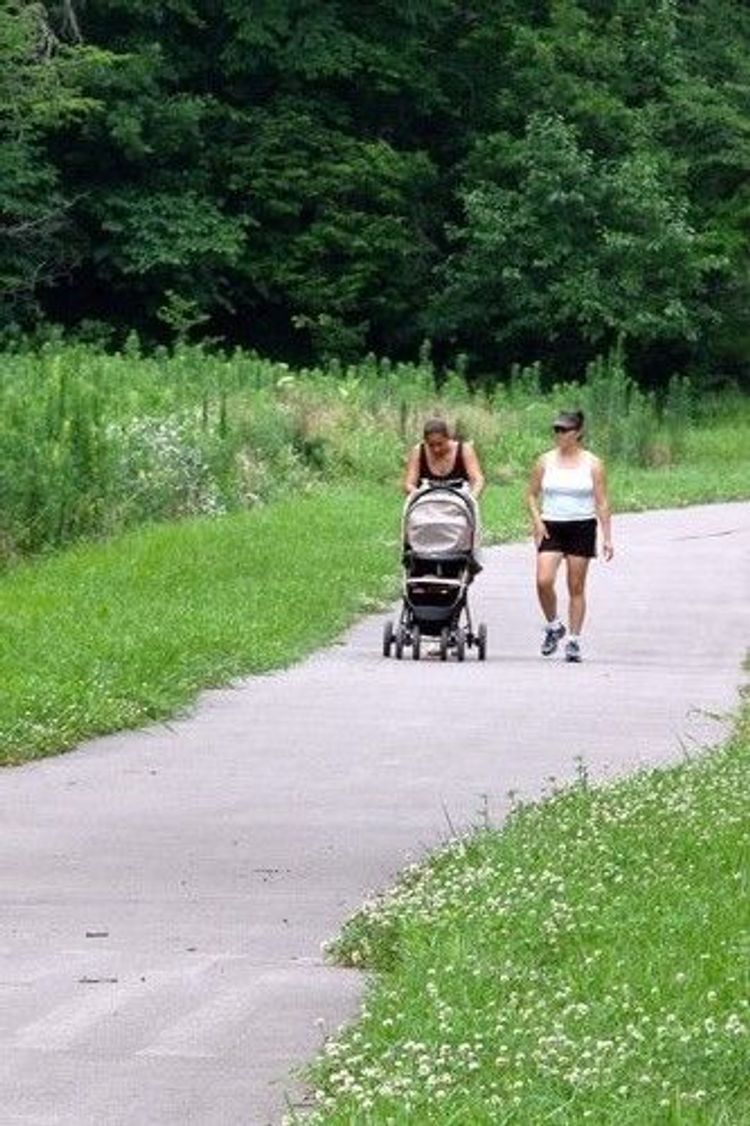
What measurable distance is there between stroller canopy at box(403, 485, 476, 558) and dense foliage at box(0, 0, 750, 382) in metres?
38.3

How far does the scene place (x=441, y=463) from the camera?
2041 cm

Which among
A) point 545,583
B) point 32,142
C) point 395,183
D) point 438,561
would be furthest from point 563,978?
point 395,183

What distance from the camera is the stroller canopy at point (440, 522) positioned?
65.3 ft

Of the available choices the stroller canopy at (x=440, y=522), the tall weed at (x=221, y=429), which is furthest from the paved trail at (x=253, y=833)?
the tall weed at (x=221, y=429)

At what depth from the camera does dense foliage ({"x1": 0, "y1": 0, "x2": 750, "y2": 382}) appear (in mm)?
60625

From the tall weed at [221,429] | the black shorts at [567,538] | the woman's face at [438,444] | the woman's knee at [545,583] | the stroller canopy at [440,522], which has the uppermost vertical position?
the woman's face at [438,444]

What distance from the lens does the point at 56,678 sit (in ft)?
52.6

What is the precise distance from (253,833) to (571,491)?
919 centimetres

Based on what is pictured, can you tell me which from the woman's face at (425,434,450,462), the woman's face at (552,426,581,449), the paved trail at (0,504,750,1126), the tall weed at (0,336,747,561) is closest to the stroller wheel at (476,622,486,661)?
the paved trail at (0,504,750,1126)

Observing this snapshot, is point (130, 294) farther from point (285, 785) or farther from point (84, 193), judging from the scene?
point (285, 785)

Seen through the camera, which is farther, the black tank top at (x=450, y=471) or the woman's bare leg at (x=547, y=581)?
the woman's bare leg at (x=547, y=581)

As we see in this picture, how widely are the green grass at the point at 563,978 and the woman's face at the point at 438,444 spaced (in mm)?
8927

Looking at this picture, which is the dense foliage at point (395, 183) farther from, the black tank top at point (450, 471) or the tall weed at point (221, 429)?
the black tank top at point (450, 471)

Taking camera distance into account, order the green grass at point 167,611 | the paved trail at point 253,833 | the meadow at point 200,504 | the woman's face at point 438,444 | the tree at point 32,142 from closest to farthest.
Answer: the paved trail at point 253,833, the green grass at point 167,611, the meadow at point 200,504, the woman's face at point 438,444, the tree at point 32,142
